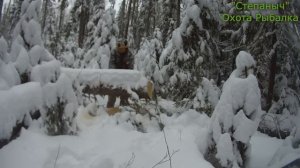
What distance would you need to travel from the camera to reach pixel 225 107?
5.28 metres

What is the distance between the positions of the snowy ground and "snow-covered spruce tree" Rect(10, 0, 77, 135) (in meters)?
0.31

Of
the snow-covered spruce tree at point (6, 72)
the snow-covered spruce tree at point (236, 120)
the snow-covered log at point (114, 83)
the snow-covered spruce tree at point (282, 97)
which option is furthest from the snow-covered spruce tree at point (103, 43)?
the snow-covered spruce tree at point (236, 120)

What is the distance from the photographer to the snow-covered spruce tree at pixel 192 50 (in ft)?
31.0

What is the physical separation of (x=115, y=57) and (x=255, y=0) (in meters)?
6.42

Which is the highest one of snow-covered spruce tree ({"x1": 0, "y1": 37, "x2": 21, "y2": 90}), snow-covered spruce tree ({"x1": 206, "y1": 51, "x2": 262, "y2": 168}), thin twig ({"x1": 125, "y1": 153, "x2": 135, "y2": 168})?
snow-covered spruce tree ({"x1": 0, "y1": 37, "x2": 21, "y2": 90})

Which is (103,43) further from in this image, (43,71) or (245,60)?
(245,60)

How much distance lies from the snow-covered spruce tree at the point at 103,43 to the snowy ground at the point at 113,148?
32.1ft

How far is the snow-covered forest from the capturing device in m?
5.09

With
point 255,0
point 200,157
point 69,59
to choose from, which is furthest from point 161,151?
point 69,59

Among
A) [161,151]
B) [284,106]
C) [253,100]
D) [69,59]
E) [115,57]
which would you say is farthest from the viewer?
[69,59]

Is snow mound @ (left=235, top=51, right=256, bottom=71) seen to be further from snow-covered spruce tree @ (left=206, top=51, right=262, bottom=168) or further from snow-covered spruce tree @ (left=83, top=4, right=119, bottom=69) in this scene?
snow-covered spruce tree @ (left=83, top=4, right=119, bottom=69)

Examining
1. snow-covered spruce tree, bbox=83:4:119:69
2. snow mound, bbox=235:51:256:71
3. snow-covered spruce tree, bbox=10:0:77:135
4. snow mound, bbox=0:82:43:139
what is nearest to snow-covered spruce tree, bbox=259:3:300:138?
snow mound, bbox=235:51:256:71

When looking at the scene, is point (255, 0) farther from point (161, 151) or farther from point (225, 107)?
point (161, 151)

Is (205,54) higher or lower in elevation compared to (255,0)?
lower
